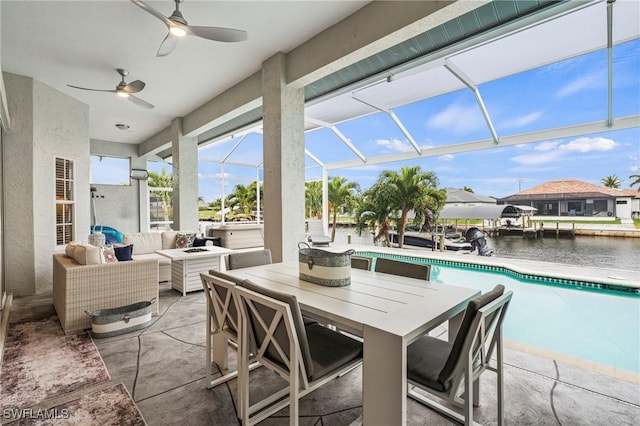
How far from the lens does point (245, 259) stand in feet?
8.86

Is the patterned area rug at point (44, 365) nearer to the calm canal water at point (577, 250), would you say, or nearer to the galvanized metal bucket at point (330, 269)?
the galvanized metal bucket at point (330, 269)

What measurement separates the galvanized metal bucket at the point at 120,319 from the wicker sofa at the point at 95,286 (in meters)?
0.13

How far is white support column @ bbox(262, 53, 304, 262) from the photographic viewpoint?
3848mm

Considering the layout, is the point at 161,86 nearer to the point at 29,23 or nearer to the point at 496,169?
the point at 29,23

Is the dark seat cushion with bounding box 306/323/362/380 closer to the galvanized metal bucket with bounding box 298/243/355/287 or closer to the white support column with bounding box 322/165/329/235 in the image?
the galvanized metal bucket with bounding box 298/243/355/287

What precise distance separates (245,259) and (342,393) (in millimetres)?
1339

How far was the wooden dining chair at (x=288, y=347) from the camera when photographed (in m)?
1.37

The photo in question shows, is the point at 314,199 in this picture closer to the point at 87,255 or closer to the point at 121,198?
the point at 121,198

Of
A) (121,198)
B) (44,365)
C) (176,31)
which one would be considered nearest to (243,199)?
(121,198)

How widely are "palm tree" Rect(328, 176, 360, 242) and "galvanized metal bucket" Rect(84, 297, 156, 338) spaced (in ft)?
24.6

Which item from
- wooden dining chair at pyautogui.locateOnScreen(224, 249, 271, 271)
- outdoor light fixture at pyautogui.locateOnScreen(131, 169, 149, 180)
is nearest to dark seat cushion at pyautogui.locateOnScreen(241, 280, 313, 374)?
wooden dining chair at pyautogui.locateOnScreen(224, 249, 271, 271)

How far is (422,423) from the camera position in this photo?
1.71 m

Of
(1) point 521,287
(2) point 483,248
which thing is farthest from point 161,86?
(2) point 483,248

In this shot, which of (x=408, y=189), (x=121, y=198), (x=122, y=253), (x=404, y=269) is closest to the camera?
(x=404, y=269)
